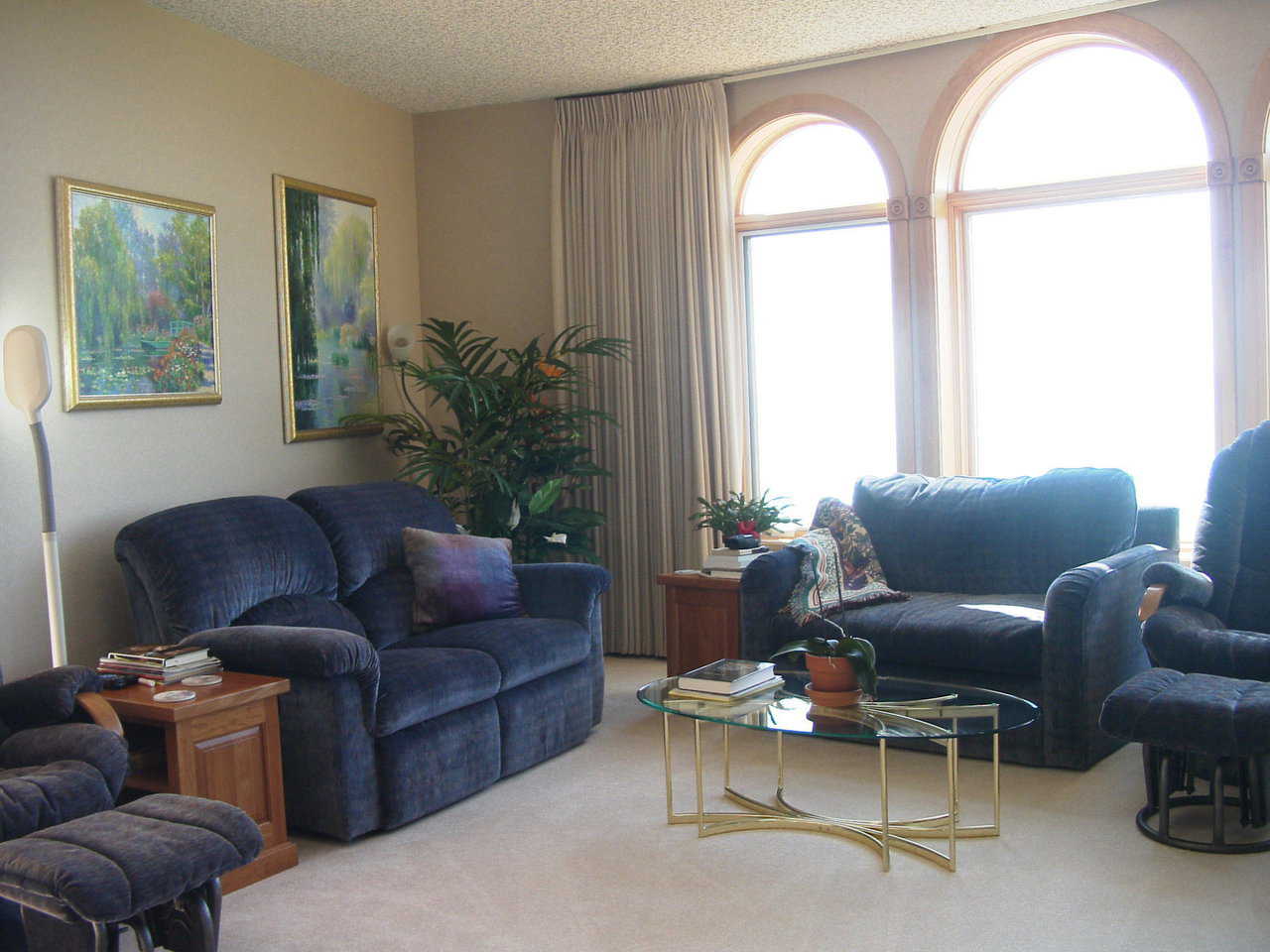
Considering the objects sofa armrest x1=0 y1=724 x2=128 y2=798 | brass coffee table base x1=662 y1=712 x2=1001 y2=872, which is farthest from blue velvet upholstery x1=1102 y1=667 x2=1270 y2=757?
sofa armrest x1=0 y1=724 x2=128 y2=798

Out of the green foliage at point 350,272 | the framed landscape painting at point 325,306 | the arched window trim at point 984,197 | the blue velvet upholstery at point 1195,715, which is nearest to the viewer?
the blue velvet upholstery at point 1195,715

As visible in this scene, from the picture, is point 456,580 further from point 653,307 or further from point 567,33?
point 567,33

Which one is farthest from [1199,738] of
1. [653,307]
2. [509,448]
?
[653,307]

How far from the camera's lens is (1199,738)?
2.96 meters

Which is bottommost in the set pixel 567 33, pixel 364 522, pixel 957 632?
pixel 957 632

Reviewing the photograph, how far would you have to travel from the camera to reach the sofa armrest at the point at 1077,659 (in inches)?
149

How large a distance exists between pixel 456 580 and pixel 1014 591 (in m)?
2.09

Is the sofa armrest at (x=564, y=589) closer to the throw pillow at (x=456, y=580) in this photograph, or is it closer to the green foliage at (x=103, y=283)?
the throw pillow at (x=456, y=580)

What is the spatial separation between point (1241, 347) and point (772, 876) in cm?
295

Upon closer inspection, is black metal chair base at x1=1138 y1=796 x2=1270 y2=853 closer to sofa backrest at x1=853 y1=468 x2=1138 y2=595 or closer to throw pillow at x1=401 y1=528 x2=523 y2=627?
sofa backrest at x1=853 y1=468 x2=1138 y2=595

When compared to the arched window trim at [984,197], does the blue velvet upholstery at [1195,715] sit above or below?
below


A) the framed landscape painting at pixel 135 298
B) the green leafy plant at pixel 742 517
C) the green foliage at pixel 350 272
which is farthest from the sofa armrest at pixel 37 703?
the green foliage at pixel 350 272

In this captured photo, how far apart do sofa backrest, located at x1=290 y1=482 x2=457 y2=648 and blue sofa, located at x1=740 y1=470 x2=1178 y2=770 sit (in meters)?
1.29

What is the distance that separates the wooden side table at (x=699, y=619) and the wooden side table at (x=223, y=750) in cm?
194
